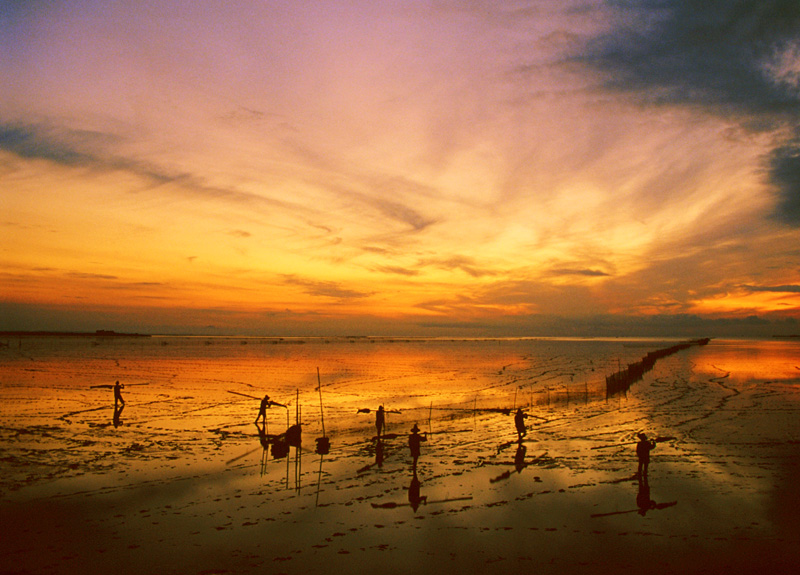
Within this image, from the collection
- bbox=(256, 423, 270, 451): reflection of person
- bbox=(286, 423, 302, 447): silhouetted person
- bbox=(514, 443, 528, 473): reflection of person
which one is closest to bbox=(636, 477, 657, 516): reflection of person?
bbox=(514, 443, 528, 473): reflection of person

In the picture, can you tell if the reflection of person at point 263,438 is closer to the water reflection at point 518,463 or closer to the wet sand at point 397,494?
the wet sand at point 397,494

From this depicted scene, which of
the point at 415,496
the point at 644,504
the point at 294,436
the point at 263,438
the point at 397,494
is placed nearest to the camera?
the point at 644,504

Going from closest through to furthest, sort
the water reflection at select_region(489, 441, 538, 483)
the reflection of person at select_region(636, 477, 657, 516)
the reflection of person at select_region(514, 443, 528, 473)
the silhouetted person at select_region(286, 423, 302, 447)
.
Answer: the reflection of person at select_region(636, 477, 657, 516), the water reflection at select_region(489, 441, 538, 483), the silhouetted person at select_region(286, 423, 302, 447), the reflection of person at select_region(514, 443, 528, 473)

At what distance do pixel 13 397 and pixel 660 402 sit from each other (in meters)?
50.4

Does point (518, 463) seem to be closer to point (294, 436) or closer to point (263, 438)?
point (294, 436)

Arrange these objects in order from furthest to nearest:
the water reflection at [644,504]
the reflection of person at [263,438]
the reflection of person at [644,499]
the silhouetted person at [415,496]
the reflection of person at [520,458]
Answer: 1. the reflection of person at [263,438]
2. the reflection of person at [520,458]
3. the silhouetted person at [415,496]
4. the reflection of person at [644,499]
5. the water reflection at [644,504]

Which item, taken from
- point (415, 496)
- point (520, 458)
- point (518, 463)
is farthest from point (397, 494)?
point (520, 458)

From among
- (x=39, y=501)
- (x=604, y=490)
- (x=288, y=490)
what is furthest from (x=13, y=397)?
(x=604, y=490)

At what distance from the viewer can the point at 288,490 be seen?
53.7ft

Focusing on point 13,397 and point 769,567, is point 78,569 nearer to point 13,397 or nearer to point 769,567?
point 769,567

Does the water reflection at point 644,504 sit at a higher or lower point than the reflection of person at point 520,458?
higher

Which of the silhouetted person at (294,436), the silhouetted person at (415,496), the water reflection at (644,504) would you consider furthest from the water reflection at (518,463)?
the silhouetted person at (294,436)

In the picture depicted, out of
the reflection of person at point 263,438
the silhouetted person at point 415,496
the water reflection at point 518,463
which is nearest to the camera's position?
the silhouetted person at point 415,496

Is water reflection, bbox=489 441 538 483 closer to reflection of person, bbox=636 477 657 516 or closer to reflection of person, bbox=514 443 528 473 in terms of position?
reflection of person, bbox=514 443 528 473
